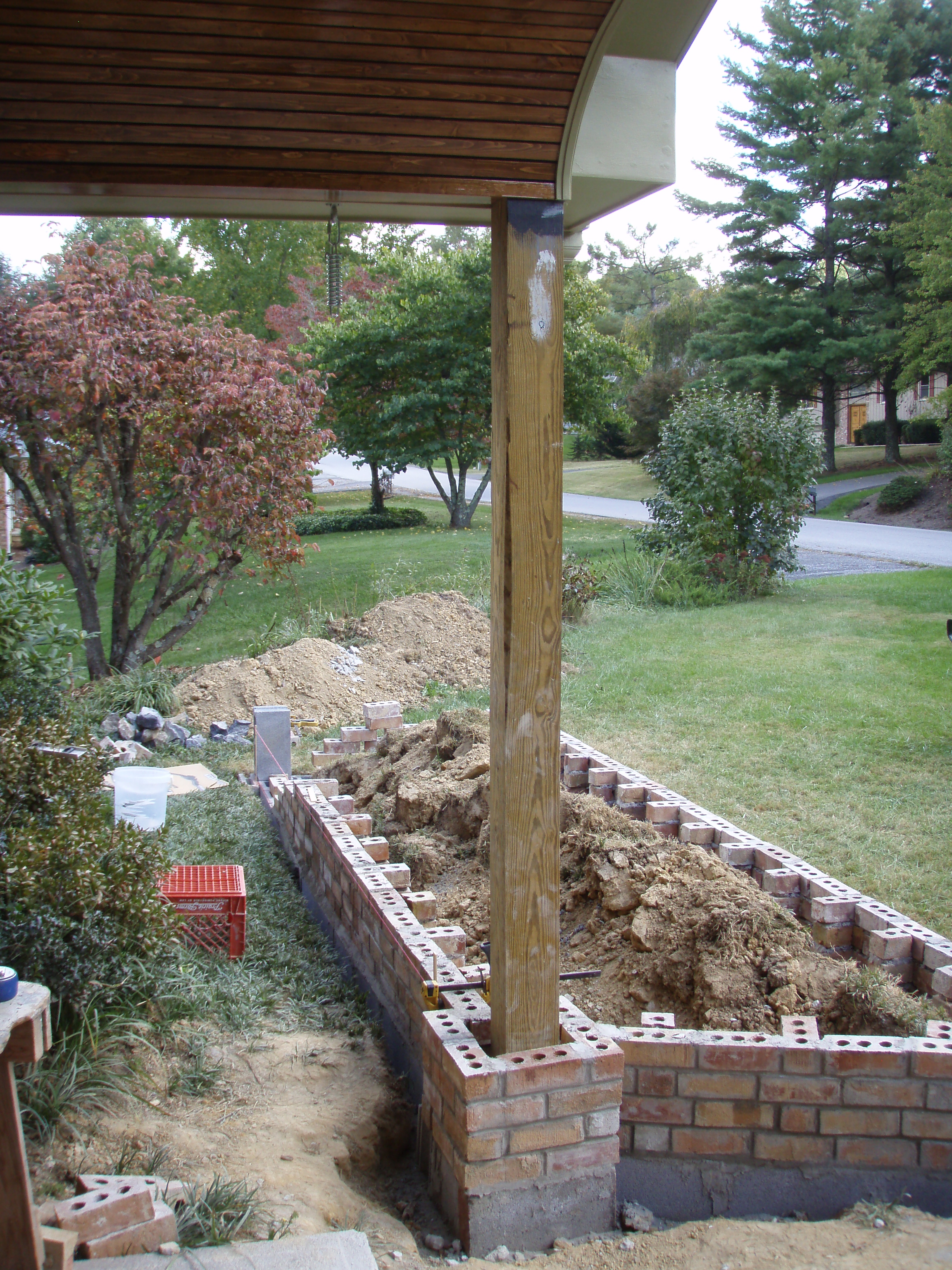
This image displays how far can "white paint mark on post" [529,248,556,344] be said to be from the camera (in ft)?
8.29

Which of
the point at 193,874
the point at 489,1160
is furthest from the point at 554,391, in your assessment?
the point at 193,874

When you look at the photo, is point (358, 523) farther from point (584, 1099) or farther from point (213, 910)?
point (584, 1099)

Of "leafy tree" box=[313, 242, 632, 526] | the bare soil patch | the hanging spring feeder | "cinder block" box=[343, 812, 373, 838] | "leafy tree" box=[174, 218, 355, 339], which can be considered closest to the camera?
the hanging spring feeder

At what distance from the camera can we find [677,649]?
1018 cm

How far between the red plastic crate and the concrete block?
2.37 metres

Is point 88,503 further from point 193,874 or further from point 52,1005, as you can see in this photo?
point 52,1005

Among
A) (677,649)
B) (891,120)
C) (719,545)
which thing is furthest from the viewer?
(891,120)

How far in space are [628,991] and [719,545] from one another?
35.5 ft

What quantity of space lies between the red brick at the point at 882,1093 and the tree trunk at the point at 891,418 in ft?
103

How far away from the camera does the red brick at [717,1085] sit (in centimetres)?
283

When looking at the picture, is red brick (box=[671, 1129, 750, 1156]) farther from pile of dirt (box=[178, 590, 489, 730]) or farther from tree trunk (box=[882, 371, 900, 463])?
tree trunk (box=[882, 371, 900, 463])

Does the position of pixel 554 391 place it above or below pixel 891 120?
below

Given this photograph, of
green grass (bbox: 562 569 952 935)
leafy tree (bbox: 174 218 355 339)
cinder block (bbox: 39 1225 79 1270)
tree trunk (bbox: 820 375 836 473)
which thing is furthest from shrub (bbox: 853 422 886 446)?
cinder block (bbox: 39 1225 79 1270)

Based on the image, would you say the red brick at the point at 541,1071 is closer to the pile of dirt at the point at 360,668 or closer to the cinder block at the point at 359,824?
the cinder block at the point at 359,824
